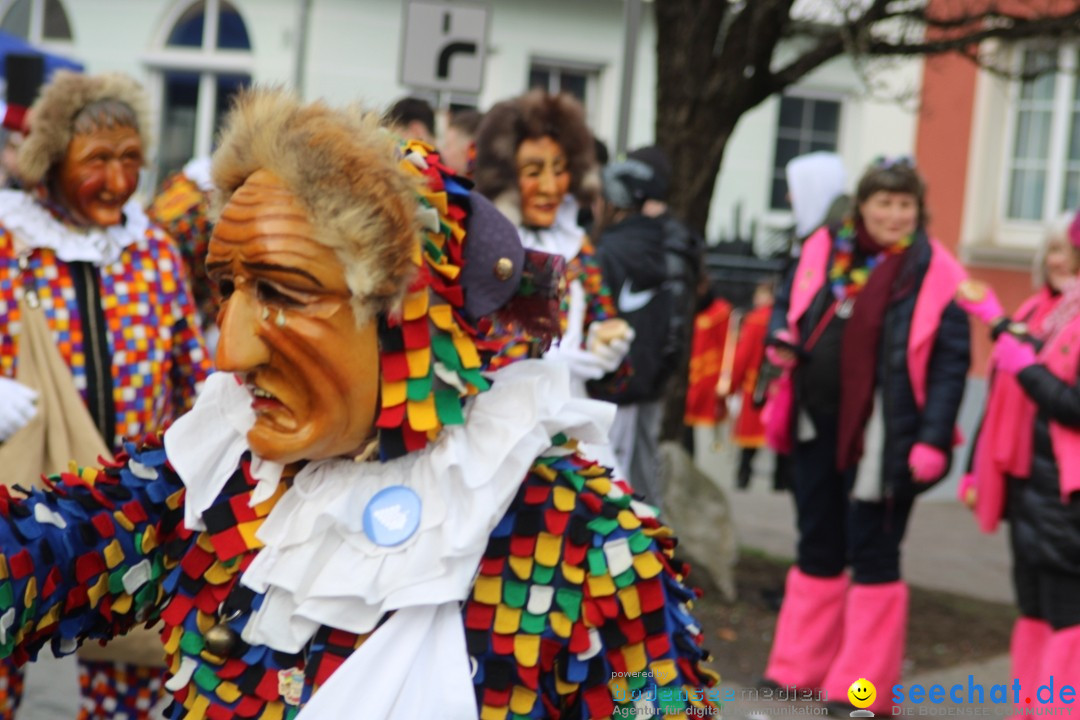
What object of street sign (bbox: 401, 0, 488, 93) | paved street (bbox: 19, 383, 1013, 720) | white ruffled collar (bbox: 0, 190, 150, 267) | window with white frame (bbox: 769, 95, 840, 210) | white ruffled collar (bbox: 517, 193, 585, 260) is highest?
window with white frame (bbox: 769, 95, 840, 210)

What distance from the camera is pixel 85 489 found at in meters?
2.38

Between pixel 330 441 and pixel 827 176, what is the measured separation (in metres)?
4.53

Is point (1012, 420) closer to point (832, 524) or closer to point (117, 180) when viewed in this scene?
point (832, 524)

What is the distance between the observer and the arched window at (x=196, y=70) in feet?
56.3

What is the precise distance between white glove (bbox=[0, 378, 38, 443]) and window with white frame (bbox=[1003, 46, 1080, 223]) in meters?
11.5

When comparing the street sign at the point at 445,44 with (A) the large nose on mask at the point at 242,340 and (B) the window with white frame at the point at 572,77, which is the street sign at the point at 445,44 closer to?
(A) the large nose on mask at the point at 242,340

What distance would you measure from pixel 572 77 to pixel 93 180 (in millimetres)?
13701

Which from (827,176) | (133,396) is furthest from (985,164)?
(133,396)

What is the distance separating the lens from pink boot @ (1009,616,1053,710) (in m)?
4.98

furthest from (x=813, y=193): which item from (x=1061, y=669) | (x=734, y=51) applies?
(x=1061, y=669)

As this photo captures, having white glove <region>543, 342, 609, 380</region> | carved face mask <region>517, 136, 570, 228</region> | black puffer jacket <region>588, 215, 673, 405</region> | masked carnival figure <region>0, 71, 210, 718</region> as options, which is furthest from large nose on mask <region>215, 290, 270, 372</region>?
black puffer jacket <region>588, 215, 673, 405</region>

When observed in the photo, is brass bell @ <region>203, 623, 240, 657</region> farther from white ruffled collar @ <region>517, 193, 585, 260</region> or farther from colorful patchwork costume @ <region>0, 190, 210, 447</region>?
white ruffled collar @ <region>517, 193, 585, 260</region>

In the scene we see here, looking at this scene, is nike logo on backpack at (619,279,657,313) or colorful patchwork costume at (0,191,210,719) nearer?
colorful patchwork costume at (0,191,210,719)

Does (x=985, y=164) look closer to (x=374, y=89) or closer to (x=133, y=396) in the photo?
(x=374, y=89)
